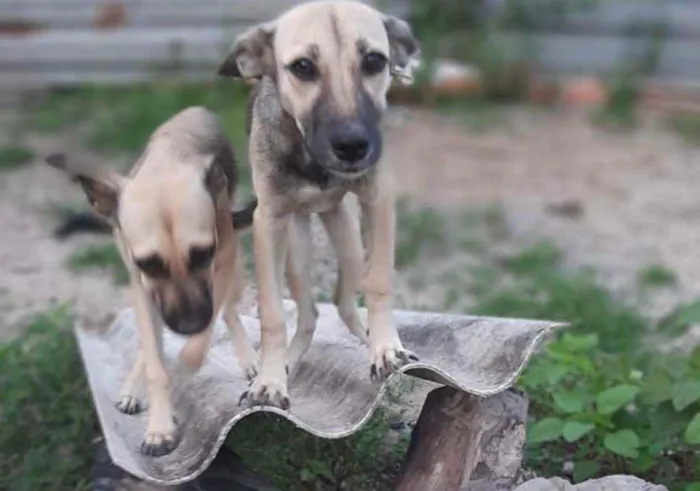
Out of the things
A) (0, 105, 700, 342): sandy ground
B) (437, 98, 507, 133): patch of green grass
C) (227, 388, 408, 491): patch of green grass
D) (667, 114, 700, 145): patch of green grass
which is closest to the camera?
(227, 388, 408, 491): patch of green grass

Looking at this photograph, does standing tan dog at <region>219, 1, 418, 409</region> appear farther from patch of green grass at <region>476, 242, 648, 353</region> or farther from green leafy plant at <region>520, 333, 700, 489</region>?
patch of green grass at <region>476, 242, 648, 353</region>

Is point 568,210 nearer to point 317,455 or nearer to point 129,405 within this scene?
point 317,455

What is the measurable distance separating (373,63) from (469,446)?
3.56 feet

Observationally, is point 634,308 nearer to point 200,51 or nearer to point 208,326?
point 208,326

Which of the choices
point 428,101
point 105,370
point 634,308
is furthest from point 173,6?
point 105,370

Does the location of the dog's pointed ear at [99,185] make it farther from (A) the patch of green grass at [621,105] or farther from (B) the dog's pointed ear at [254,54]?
(A) the patch of green grass at [621,105]

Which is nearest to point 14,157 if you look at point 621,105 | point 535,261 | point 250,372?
point 535,261

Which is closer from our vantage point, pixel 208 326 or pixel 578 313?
pixel 208 326

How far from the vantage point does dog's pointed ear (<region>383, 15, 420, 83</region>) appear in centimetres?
355

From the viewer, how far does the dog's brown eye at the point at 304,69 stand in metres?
3.31

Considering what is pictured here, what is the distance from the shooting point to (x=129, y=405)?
3932 millimetres

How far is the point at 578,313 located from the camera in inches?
233

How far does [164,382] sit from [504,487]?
38.8 inches

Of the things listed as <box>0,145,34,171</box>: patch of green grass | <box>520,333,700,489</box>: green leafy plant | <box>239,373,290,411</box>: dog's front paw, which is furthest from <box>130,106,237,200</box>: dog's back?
<box>0,145,34,171</box>: patch of green grass
